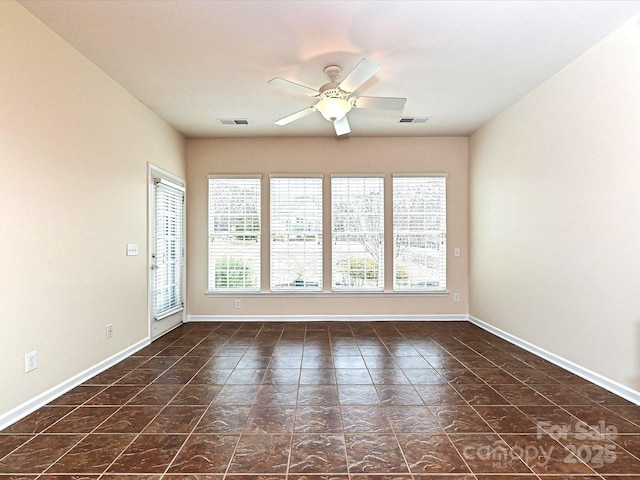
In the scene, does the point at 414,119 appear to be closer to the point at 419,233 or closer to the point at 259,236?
the point at 419,233

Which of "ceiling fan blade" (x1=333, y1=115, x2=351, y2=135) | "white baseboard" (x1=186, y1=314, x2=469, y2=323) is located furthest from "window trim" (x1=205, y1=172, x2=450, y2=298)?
"ceiling fan blade" (x1=333, y1=115, x2=351, y2=135)

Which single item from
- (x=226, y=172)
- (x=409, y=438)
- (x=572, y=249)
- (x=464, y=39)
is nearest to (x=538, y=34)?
(x=464, y=39)

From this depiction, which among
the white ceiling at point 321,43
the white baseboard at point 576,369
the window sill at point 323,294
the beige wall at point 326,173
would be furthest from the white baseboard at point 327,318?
the white ceiling at point 321,43

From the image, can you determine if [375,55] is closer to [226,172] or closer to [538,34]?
[538,34]

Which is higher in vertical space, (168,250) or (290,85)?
(290,85)

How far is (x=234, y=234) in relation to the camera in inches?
212

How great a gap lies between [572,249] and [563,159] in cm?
90

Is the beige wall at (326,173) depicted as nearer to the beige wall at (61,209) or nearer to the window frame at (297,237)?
the window frame at (297,237)

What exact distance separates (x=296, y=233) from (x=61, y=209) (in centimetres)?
314

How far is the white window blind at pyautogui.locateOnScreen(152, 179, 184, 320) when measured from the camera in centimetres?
440

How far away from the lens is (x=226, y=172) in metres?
5.39

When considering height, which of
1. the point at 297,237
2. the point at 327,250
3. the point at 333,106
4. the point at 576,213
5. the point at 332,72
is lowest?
the point at 327,250

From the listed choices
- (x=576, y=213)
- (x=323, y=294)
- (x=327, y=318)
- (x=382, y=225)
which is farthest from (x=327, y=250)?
(x=576, y=213)

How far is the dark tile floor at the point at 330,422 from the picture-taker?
186 cm
